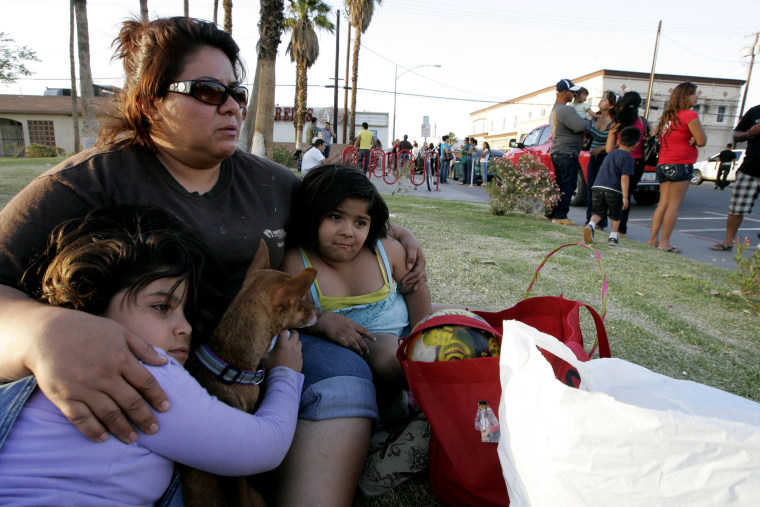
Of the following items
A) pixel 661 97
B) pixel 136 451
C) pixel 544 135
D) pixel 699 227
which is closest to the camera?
pixel 136 451

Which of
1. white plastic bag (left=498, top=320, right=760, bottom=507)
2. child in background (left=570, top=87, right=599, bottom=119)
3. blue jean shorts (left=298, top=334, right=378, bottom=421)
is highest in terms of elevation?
child in background (left=570, top=87, right=599, bottom=119)

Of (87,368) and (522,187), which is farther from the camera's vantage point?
(522,187)

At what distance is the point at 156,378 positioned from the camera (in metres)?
1.20

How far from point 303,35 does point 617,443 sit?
29049 millimetres

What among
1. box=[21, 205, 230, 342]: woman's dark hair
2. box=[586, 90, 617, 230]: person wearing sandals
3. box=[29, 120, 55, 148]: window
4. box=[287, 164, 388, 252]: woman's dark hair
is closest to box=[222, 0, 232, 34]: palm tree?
box=[586, 90, 617, 230]: person wearing sandals

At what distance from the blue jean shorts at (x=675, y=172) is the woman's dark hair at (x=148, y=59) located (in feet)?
21.4

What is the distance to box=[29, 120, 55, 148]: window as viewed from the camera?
38938 mm

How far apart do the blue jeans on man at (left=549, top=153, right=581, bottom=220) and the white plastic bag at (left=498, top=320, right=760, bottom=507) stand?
8.09 meters

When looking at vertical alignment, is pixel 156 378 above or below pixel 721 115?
below

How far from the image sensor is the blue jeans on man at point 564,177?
863 cm

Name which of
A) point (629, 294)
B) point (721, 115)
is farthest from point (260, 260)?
point (721, 115)

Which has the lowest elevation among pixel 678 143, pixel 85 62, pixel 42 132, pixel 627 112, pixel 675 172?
pixel 675 172

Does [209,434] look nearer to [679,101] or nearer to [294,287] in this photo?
[294,287]

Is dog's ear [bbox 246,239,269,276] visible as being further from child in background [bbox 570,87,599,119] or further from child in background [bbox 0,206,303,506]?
child in background [bbox 570,87,599,119]
